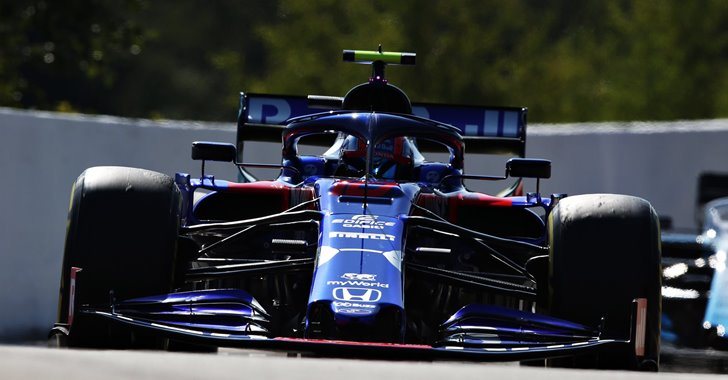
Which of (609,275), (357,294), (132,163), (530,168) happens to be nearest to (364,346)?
(357,294)

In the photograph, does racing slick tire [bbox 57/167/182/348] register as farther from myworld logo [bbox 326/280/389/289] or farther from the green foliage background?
the green foliage background

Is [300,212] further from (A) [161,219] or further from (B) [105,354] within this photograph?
(B) [105,354]

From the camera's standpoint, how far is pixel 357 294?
22.0 ft

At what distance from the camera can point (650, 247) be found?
7074mm

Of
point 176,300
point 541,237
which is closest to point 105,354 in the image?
point 176,300

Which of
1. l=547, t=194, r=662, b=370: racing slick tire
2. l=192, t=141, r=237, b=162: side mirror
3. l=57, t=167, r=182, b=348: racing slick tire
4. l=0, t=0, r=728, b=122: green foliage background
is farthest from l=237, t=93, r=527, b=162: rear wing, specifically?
l=0, t=0, r=728, b=122: green foliage background

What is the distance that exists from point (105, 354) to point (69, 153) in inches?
292

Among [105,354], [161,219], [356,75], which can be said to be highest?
[356,75]

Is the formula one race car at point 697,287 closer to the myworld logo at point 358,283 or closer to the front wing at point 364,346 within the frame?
the front wing at point 364,346

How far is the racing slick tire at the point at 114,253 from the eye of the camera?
7016mm

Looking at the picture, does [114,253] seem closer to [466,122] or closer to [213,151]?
[213,151]

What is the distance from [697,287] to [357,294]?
438cm

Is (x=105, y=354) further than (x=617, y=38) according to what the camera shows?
A: No

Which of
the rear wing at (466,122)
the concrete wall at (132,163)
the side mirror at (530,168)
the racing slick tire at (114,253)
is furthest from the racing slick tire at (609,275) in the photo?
the concrete wall at (132,163)
